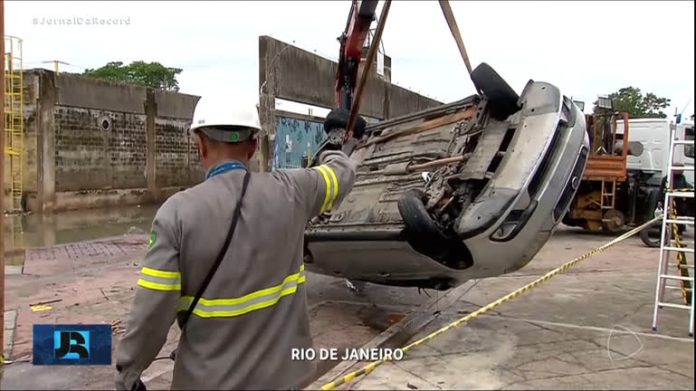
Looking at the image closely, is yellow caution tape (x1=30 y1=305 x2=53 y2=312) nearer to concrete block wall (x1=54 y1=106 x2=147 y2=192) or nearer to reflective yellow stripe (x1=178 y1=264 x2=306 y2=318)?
reflective yellow stripe (x1=178 y1=264 x2=306 y2=318)

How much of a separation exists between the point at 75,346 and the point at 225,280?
118 inches

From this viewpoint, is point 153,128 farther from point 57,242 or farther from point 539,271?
point 539,271

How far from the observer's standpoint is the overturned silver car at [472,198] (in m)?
4.38

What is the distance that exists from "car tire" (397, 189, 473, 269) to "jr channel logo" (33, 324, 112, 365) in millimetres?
2298

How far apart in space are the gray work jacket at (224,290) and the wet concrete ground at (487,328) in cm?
198

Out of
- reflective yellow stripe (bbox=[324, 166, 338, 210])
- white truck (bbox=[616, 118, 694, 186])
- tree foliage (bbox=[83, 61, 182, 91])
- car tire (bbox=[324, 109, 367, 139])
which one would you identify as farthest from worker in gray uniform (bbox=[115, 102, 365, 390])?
tree foliage (bbox=[83, 61, 182, 91])

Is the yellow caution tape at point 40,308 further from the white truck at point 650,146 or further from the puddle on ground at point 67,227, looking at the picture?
the white truck at point 650,146

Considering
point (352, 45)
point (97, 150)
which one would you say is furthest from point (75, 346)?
point (97, 150)

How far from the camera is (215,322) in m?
1.91

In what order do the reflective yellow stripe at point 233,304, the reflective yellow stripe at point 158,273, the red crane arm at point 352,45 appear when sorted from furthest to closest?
Result: the red crane arm at point 352,45, the reflective yellow stripe at point 233,304, the reflective yellow stripe at point 158,273

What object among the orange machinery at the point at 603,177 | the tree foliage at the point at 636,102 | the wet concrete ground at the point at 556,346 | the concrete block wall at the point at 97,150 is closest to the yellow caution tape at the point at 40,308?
the wet concrete ground at the point at 556,346

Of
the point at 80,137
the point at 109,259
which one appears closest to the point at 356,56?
the point at 109,259

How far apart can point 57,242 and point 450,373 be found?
9.85 metres

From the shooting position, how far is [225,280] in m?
1.90
